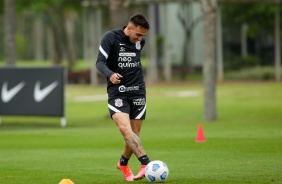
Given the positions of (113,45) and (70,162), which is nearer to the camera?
(113,45)

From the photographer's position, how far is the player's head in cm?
1259

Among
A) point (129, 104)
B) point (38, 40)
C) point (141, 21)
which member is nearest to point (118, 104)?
point (129, 104)

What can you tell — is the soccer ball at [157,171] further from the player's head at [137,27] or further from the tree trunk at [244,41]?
the tree trunk at [244,41]

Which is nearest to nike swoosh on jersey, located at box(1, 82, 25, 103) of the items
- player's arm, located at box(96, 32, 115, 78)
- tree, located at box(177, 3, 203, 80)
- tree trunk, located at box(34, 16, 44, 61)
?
player's arm, located at box(96, 32, 115, 78)

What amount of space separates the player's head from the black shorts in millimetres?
844

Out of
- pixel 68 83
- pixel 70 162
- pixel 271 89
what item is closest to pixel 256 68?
pixel 271 89

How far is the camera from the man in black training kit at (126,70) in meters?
12.7

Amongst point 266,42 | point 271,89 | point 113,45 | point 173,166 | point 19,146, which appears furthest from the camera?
point 266,42

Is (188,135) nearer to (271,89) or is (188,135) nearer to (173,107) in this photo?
(173,107)

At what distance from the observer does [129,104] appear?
12.9 m

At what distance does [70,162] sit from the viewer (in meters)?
16.1

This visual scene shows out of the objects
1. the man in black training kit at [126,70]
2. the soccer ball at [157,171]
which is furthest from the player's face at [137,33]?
the soccer ball at [157,171]

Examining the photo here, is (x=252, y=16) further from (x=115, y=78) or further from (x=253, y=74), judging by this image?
(x=115, y=78)

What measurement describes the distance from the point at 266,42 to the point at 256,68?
444 centimetres
